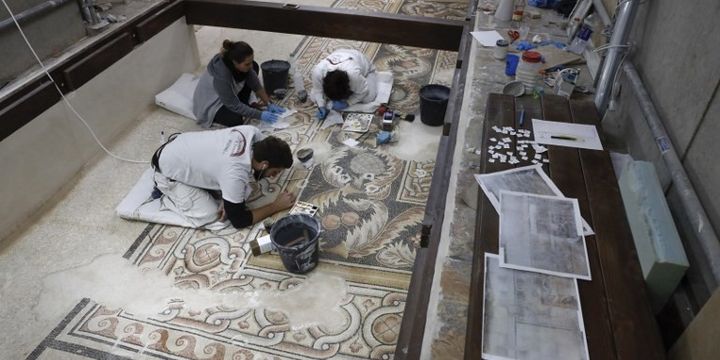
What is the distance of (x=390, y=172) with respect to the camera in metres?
2.88

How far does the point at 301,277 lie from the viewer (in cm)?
225

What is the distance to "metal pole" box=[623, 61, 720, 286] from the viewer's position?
115 cm

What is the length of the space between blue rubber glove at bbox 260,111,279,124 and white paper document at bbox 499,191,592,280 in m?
2.08

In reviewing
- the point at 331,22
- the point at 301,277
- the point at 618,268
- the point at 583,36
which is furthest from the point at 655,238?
the point at 331,22

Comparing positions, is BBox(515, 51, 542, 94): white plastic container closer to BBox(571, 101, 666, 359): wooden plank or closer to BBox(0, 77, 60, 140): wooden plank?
BBox(571, 101, 666, 359): wooden plank

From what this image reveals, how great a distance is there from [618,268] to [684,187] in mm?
315

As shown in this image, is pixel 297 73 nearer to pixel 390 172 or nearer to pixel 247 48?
pixel 247 48

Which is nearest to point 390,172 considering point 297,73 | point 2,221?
point 297,73

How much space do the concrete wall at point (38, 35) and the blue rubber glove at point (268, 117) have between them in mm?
1218

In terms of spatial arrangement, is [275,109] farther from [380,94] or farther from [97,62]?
[97,62]

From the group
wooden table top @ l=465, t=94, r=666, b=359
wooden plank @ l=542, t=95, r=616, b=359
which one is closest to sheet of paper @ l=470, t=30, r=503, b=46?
wooden plank @ l=542, t=95, r=616, b=359

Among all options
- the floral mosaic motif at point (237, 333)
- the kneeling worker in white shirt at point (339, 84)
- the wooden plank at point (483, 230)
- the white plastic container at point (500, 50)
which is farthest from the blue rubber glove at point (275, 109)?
the wooden plank at point (483, 230)

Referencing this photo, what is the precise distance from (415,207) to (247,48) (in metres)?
1.47

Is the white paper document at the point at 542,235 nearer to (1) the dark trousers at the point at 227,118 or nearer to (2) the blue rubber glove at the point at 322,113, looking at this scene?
(2) the blue rubber glove at the point at 322,113
